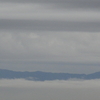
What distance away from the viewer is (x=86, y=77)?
43188 mm

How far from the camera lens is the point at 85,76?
43594mm

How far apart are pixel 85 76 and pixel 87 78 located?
5.15 ft

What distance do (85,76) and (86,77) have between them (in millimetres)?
423

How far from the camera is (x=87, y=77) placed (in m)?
42.5

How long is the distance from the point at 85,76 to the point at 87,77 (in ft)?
3.61

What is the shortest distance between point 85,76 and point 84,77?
1.11m

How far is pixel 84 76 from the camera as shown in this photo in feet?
146

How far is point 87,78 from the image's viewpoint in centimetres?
4203

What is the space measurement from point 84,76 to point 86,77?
1.26 m

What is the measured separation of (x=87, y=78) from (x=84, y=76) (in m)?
2.41

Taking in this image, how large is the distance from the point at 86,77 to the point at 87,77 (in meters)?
0.69

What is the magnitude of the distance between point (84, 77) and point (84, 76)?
29 cm

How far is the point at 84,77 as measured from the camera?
1759 inches

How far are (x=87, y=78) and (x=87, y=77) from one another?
0.48 metres
